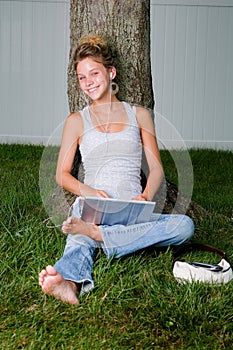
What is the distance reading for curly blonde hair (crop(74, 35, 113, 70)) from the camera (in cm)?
337

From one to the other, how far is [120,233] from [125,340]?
71cm

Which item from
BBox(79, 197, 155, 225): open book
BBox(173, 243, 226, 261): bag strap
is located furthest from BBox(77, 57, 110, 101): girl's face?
BBox(173, 243, 226, 261): bag strap

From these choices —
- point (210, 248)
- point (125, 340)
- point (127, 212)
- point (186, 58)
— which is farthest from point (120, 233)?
point (186, 58)

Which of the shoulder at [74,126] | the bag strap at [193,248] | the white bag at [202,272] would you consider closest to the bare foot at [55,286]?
the white bag at [202,272]

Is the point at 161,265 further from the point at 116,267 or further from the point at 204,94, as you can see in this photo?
the point at 204,94

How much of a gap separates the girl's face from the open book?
1.80 ft

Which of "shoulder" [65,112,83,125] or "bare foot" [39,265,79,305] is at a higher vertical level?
"shoulder" [65,112,83,125]

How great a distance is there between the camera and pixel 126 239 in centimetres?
325

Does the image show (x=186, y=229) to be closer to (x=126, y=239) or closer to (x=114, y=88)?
(x=126, y=239)

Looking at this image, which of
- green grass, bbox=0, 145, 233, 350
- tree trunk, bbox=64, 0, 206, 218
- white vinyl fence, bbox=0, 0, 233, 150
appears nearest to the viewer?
green grass, bbox=0, 145, 233, 350

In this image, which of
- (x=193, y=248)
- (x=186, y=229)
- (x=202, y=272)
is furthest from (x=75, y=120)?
(x=202, y=272)

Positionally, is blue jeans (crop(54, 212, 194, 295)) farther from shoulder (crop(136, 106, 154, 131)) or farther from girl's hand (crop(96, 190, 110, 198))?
shoulder (crop(136, 106, 154, 131))

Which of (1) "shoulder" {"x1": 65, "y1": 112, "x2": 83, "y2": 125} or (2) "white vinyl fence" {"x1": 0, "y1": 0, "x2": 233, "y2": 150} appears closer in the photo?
(1) "shoulder" {"x1": 65, "y1": 112, "x2": 83, "y2": 125}

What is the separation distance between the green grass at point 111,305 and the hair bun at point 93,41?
96cm
